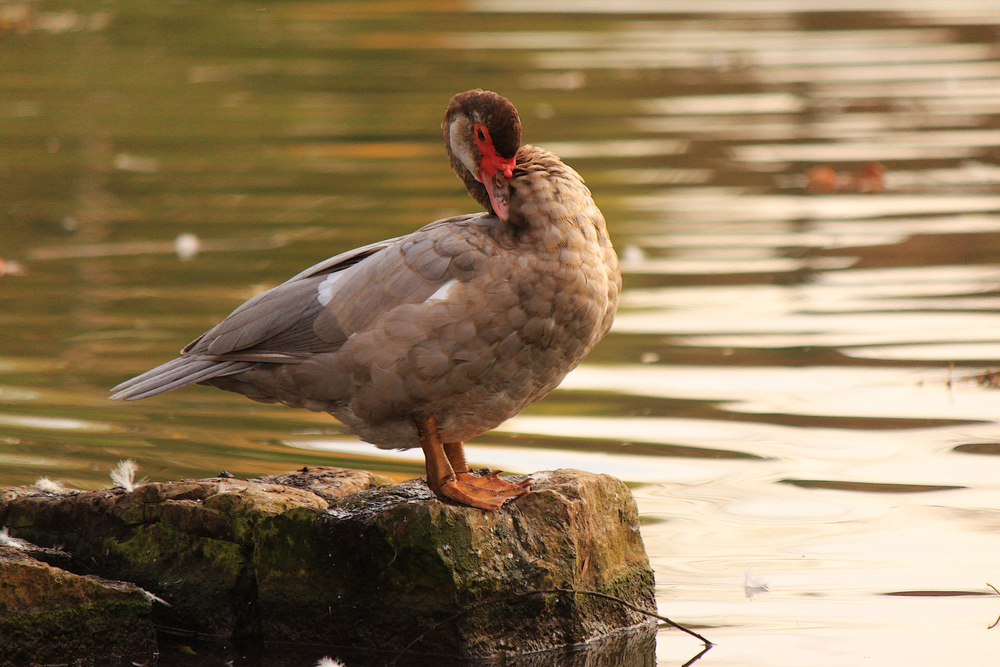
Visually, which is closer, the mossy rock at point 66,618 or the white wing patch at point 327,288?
the mossy rock at point 66,618

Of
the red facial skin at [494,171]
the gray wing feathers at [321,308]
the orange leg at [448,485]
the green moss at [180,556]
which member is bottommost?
the green moss at [180,556]

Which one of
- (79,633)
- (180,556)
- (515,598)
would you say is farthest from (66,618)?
(515,598)

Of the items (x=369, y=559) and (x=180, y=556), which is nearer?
(x=369, y=559)

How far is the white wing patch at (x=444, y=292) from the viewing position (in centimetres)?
457

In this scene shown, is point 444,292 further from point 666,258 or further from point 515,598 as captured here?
point 666,258

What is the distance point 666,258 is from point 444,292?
5624 millimetres

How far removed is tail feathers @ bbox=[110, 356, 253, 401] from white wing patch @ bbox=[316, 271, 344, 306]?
358 millimetres

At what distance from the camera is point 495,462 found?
638 cm

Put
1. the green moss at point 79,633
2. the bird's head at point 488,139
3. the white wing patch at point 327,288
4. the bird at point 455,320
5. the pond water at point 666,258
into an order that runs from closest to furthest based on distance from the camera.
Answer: the green moss at point 79,633, the bird at point 455,320, the bird's head at point 488,139, the white wing patch at point 327,288, the pond water at point 666,258

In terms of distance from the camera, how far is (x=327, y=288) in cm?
490

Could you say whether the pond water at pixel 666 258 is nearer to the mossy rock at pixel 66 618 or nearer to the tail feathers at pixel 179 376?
the tail feathers at pixel 179 376

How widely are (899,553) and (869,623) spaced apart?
2.13 ft

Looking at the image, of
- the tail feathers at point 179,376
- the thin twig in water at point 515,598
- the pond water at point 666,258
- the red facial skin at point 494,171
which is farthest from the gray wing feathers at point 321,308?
the pond water at point 666,258

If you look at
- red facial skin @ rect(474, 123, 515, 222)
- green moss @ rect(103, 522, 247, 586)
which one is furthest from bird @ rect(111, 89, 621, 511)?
green moss @ rect(103, 522, 247, 586)
